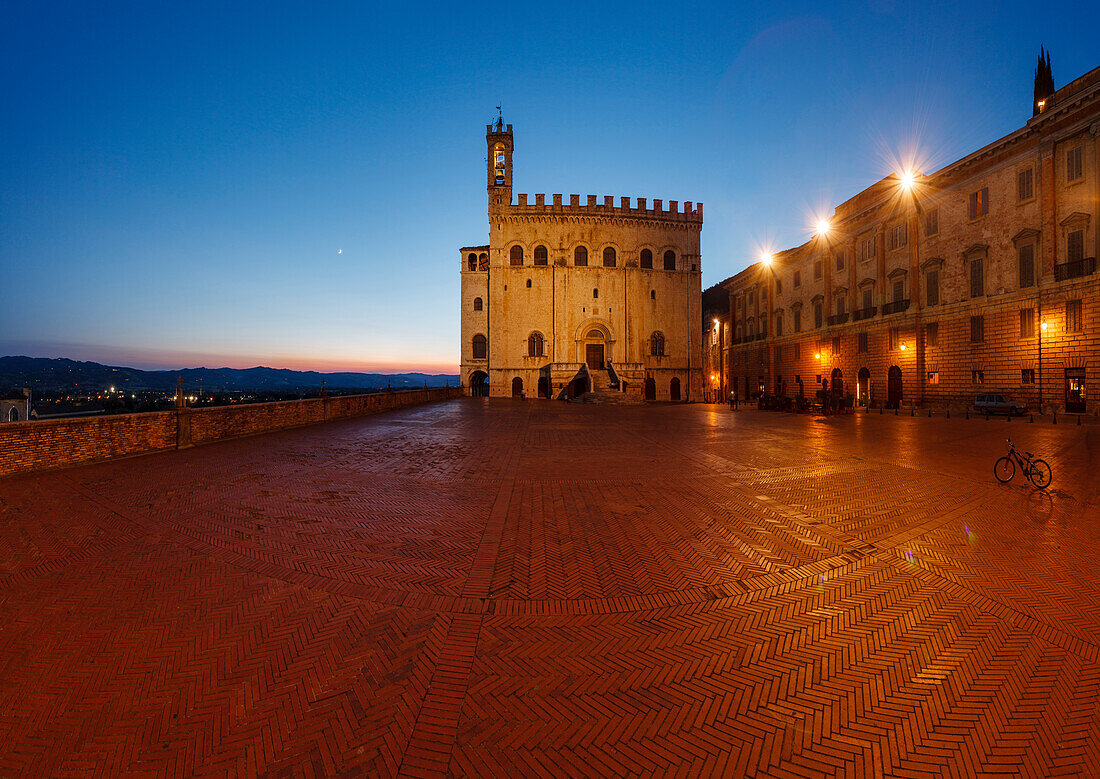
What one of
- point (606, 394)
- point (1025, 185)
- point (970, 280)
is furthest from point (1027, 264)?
point (606, 394)

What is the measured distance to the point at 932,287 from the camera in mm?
24703

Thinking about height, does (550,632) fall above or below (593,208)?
below

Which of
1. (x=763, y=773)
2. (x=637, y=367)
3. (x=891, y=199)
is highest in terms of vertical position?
(x=891, y=199)

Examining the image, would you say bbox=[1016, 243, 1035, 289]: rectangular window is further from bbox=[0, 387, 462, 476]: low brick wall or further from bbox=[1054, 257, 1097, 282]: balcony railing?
bbox=[0, 387, 462, 476]: low brick wall

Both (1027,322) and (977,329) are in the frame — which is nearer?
(1027,322)

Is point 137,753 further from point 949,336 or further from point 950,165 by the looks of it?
point 950,165

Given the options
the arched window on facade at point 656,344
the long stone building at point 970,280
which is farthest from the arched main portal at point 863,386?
the arched window on facade at point 656,344

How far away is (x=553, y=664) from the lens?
125 inches

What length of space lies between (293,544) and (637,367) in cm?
3839

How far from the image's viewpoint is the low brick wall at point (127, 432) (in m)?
8.98

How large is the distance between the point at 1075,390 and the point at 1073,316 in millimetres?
3058

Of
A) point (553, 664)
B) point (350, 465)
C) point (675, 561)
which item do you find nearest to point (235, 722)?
point (553, 664)

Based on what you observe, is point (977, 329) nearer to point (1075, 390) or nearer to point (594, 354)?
point (1075, 390)

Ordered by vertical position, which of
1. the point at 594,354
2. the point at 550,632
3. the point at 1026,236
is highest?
the point at 1026,236
